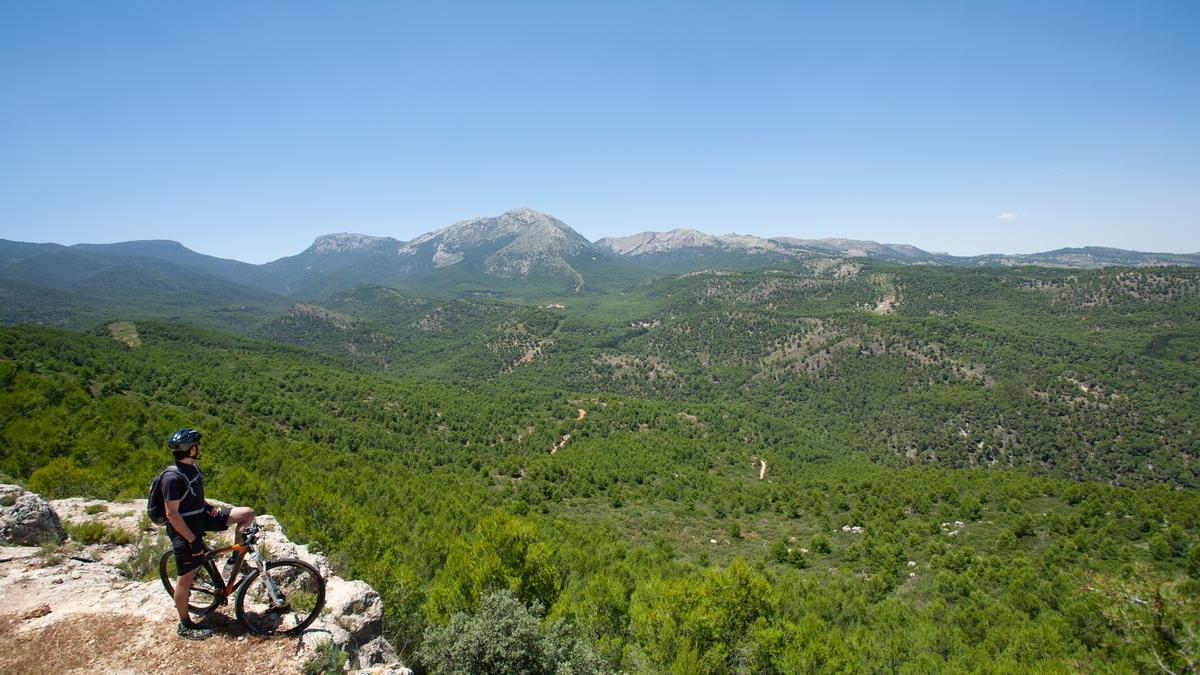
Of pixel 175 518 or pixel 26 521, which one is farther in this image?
pixel 26 521

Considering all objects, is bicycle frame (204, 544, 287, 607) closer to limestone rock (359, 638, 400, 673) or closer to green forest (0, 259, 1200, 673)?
limestone rock (359, 638, 400, 673)

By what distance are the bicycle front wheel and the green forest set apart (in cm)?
519

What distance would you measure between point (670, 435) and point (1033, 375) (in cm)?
9766

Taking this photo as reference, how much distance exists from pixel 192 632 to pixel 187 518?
2.52 meters

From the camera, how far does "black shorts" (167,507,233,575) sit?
8.72m

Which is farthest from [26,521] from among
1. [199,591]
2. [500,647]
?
[500,647]

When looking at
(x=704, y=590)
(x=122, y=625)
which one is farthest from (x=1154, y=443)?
(x=122, y=625)

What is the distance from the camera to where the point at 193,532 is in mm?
8797

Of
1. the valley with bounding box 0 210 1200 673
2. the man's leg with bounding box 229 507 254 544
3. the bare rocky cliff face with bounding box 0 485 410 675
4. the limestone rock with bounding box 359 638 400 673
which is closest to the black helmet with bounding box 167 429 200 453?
the man's leg with bounding box 229 507 254 544

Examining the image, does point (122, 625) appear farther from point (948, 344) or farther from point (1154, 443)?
point (948, 344)

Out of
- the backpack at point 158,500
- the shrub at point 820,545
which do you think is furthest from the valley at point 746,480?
the backpack at point 158,500

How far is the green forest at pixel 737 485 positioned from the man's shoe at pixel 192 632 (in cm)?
659

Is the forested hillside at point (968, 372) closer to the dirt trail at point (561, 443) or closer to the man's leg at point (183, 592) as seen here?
the dirt trail at point (561, 443)

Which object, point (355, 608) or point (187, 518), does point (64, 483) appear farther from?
point (187, 518)
